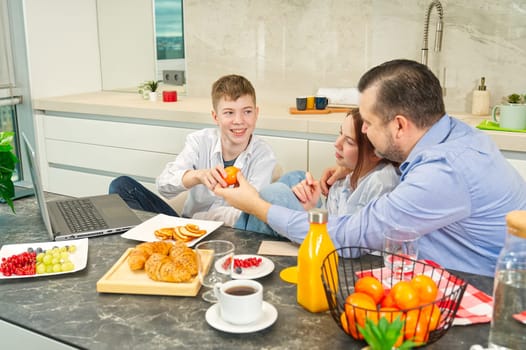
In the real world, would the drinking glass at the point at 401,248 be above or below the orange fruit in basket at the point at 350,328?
above

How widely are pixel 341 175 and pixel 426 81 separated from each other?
1.86 ft

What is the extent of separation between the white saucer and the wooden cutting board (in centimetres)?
11

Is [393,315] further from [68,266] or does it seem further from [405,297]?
[68,266]

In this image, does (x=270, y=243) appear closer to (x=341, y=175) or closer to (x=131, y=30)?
(x=341, y=175)

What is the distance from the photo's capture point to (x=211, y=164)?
2.72 meters

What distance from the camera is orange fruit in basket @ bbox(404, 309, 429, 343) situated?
109 cm

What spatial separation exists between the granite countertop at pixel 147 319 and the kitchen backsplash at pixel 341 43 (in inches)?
80.0

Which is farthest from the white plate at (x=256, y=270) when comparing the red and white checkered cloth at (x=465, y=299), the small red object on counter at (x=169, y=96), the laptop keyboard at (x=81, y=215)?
the small red object on counter at (x=169, y=96)

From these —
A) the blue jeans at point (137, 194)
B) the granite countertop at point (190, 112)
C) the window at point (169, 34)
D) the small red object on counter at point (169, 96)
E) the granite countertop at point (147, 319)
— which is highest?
the window at point (169, 34)

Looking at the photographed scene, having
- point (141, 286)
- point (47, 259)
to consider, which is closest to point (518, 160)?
point (141, 286)

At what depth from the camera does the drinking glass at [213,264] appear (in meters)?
1.36

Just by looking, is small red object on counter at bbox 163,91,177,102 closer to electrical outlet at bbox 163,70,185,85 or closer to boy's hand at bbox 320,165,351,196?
electrical outlet at bbox 163,70,185,85

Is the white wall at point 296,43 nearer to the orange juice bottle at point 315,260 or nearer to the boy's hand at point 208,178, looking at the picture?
the boy's hand at point 208,178

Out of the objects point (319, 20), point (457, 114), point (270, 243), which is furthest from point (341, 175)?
point (319, 20)
